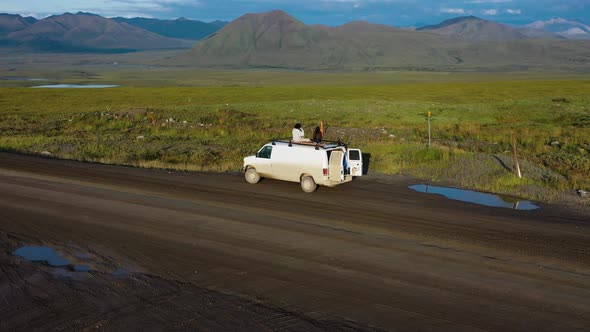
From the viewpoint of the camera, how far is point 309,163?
20781 mm

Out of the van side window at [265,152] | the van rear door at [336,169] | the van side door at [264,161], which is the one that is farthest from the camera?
the van side window at [265,152]

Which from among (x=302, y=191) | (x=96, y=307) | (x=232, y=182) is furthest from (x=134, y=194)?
(x=96, y=307)

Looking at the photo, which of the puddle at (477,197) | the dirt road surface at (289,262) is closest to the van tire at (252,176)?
the dirt road surface at (289,262)

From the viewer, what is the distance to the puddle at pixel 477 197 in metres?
19.4

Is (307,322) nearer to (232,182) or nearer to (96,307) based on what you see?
(96,307)

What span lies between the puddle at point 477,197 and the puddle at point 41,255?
1224 centimetres

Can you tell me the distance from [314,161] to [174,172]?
23.7 ft

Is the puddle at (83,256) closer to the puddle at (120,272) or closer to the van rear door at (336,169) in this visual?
the puddle at (120,272)

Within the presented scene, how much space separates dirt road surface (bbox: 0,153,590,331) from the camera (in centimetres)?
1083

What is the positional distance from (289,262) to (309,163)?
7483mm

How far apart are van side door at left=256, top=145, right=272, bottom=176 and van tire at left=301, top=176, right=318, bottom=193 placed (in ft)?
5.30

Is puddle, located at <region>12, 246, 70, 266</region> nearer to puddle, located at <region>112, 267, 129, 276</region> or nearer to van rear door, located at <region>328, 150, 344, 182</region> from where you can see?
puddle, located at <region>112, 267, 129, 276</region>

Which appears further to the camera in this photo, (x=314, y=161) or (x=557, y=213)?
(x=314, y=161)

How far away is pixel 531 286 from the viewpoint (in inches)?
474
